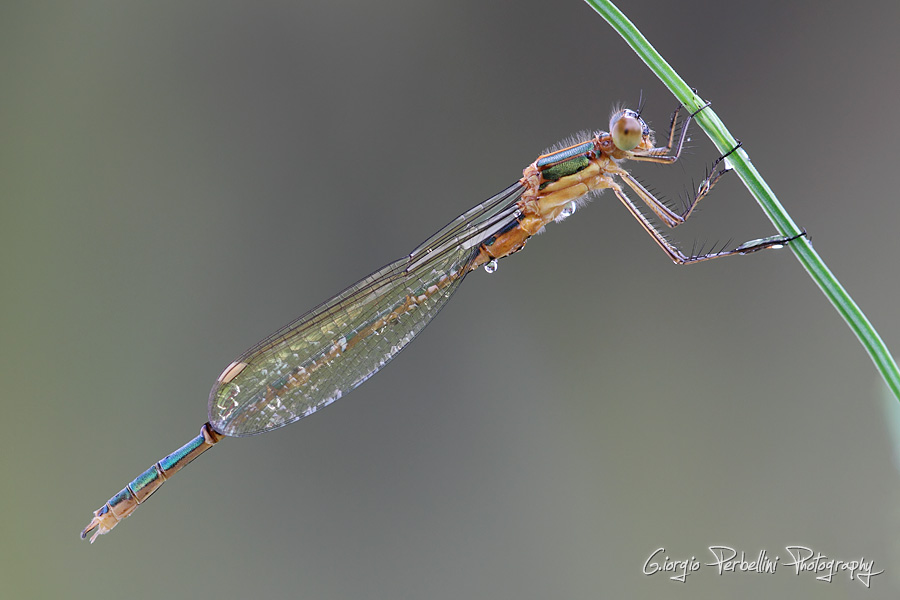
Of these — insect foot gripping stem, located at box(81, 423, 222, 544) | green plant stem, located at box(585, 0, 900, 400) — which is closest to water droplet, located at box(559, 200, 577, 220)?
green plant stem, located at box(585, 0, 900, 400)

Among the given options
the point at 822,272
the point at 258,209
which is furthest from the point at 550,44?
the point at 822,272

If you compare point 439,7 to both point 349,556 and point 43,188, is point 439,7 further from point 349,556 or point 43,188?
point 349,556

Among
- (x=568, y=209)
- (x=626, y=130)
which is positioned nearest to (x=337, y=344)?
(x=568, y=209)

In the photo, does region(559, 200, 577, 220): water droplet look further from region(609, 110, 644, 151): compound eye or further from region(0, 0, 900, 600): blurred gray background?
region(0, 0, 900, 600): blurred gray background

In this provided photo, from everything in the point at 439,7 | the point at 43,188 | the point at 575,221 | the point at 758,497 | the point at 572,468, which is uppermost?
the point at 43,188

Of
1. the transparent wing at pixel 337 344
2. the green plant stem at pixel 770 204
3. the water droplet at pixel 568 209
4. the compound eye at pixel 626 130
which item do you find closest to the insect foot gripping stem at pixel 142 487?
the transparent wing at pixel 337 344

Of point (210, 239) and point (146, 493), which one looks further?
point (210, 239)
